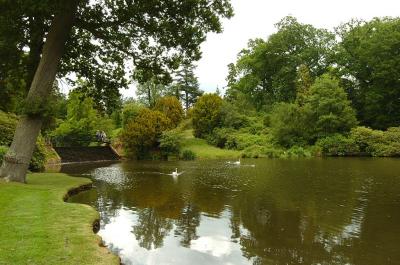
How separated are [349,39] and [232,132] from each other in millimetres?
26714

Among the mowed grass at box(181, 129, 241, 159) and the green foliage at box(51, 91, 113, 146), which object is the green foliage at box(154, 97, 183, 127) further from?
the green foliage at box(51, 91, 113, 146)

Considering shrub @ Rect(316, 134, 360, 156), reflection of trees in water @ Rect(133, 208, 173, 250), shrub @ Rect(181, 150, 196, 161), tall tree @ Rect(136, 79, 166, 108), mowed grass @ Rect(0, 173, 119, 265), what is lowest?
reflection of trees in water @ Rect(133, 208, 173, 250)

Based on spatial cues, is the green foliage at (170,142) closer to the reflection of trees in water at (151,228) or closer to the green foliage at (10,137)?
the green foliage at (10,137)

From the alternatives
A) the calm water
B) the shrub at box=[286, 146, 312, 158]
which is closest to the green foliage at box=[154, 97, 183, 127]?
the shrub at box=[286, 146, 312, 158]

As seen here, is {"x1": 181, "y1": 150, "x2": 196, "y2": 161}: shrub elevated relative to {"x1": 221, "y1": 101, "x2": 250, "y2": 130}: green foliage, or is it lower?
lower

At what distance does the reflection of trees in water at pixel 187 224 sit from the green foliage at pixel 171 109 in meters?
41.5

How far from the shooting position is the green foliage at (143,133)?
48094mm

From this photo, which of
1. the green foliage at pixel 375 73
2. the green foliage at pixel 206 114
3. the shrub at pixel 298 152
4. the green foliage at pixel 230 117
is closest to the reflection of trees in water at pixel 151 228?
the shrub at pixel 298 152

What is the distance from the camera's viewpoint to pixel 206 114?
57406 mm

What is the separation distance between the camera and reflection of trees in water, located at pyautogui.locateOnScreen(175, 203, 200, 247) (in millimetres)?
11039

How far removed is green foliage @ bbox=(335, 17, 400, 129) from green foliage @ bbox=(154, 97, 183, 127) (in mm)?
25867

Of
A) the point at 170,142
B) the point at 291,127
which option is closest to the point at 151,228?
the point at 170,142

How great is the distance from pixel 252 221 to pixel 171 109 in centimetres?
4549

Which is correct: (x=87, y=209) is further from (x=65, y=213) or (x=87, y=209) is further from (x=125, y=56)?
(x=125, y=56)
